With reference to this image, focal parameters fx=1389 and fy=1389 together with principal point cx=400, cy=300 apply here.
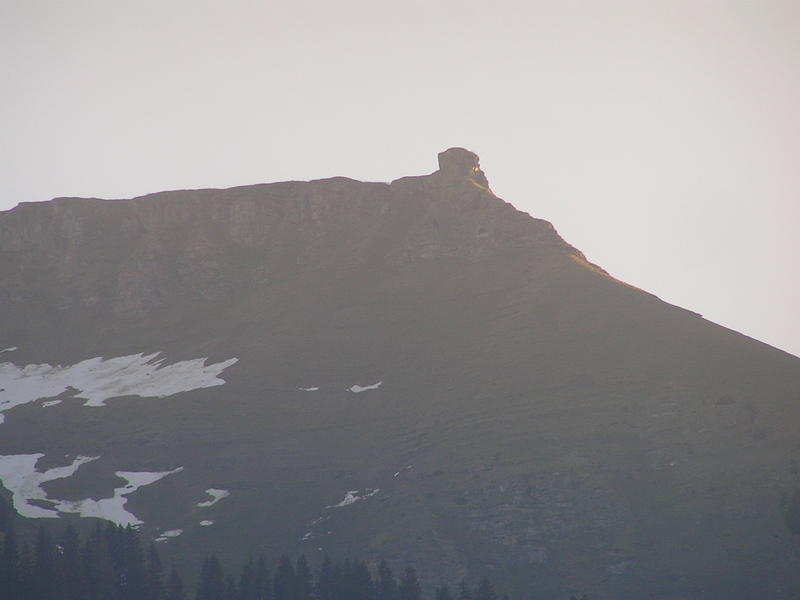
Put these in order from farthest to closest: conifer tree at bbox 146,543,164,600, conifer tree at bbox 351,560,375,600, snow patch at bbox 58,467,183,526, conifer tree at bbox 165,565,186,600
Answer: snow patch at bbox 58,467,183,526, conifer tree at bbox 146,543,164,600, conifer tree at bbox 165,565,186,600, conifer tree at bbox 351,560,375,600

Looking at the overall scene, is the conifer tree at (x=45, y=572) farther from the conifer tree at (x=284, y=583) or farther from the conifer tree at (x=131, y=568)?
the conifer tree at (x=284, y=583)

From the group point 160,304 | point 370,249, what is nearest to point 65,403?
point 160,304

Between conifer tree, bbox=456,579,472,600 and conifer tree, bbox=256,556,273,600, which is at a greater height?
conifer tree, bbox=256,556,273,600

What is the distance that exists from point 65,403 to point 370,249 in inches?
1733

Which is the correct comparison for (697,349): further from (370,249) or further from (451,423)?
(370,249)

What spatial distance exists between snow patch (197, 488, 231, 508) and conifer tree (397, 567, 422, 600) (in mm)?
28413

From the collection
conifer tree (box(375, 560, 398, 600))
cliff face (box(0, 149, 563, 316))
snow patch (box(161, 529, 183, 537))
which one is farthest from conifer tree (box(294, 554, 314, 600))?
cliff face (box(0, 149, 563, 316))

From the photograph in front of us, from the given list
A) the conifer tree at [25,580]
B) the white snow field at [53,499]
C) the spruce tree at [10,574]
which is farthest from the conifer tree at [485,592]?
the white snow field at [53,499]

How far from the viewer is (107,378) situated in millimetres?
166875

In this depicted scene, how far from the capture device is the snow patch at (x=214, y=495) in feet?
411

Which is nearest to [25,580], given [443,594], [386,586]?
[386,586]

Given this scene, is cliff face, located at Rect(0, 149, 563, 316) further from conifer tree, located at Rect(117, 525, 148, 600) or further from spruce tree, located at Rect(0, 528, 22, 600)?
spruce tree, located at Rect(0, 528, 22, 600)

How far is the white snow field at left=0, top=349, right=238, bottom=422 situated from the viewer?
517ft

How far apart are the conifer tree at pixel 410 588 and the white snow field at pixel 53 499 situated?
2996cm
